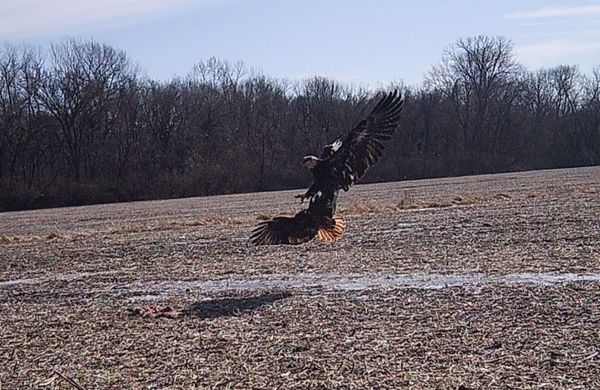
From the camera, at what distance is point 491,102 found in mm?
85938

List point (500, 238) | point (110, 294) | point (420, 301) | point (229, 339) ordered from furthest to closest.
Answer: point (500, 238) < point (110, 294) < point (420, 301) < point (229, 339)

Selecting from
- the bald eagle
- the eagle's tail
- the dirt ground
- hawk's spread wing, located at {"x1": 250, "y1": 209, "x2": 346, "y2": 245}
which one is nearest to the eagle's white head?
the bald eagle

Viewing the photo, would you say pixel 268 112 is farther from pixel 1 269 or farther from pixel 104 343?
pixel 104 343

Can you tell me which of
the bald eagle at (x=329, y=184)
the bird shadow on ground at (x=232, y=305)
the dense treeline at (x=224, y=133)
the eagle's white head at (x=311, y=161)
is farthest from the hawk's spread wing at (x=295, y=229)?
the dense treeline at (x=224, y=133)

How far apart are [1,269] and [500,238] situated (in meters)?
9.18

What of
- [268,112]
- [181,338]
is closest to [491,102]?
[268,112]

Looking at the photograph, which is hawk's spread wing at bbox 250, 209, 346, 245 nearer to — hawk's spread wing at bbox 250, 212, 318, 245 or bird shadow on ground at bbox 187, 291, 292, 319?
hawk's spread wing at bbox 250, 212, 318, 245

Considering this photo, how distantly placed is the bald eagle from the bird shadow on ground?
2.95ft

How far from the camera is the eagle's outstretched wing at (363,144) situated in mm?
11461

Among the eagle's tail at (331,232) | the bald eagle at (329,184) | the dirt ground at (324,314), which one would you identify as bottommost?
the dirt ground at (324,314)

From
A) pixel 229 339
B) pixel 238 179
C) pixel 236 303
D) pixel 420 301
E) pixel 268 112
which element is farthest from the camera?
pixel 268 112

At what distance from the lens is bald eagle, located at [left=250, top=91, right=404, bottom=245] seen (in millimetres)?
10914

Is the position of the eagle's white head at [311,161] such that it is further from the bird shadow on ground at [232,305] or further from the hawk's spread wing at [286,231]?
the bird shadow on ground at [232,305]

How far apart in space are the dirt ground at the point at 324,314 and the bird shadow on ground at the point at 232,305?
35mm
